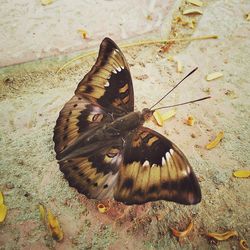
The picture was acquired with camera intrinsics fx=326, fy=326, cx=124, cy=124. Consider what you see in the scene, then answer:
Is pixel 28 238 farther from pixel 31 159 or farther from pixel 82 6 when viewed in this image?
pixel 82 6

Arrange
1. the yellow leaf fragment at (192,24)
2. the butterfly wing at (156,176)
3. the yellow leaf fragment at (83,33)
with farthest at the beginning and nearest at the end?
the yellow leaf fragment at (192,24) < the yellow leaf fragment at (83,33) < the butterfly wing at (156,176)

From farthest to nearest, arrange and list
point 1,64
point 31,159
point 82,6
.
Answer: point 82,6 → point 1,64 → point 31,159

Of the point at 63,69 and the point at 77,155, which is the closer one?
the point at 77,155

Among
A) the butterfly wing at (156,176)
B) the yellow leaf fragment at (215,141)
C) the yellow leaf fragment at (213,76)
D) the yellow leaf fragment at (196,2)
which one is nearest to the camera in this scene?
the butterfly wing at (156,176)

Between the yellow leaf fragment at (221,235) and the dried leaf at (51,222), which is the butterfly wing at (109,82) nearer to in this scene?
the dried leaf at (51,222)

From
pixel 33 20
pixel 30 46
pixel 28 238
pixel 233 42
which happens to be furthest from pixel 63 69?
pixel 233 42

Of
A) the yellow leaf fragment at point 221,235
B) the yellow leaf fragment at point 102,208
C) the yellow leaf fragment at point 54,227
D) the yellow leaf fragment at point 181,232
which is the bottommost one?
the yellow leaf fragment at point 54,227

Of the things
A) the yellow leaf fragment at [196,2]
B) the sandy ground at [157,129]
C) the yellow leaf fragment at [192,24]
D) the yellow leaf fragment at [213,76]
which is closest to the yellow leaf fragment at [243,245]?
the sandy ground at [157,129]
